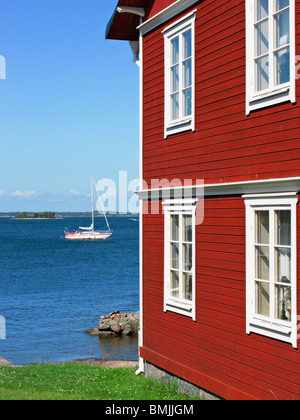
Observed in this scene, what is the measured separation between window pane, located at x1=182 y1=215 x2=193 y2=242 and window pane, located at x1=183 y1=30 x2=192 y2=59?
3.17 metres

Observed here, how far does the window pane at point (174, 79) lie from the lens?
10711 millimetres

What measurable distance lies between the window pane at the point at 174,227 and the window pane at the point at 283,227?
3156 mm

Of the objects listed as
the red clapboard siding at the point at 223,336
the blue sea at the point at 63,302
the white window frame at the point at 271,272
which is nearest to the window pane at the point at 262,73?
the white window frame at the point at 271,272

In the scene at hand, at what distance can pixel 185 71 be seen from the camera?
412 inches

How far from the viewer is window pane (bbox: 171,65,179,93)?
10.7 metres

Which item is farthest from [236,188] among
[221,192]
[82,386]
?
[82,386]

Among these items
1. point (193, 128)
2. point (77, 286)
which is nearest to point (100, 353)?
point (193, 128)

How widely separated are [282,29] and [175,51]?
3.44 metres

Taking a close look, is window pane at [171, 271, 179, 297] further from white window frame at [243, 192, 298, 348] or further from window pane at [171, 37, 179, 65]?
window pane at [171, 37, 179, 65]

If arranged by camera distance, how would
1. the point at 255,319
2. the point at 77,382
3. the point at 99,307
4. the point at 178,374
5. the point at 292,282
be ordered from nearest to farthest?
the point at 292,282
the point at 255,319
the point at 178,374
the point at 77,382
the point at 99,307

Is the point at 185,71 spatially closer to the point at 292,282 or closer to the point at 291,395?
the point at 292,282

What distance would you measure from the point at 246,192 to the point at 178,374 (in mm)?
4080

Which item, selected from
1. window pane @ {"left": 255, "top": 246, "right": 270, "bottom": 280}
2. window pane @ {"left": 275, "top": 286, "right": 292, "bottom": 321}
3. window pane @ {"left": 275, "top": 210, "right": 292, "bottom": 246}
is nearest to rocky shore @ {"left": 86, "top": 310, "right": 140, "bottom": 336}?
window pane @ {"left": 255, "top": 246, "right": 270, "bottom": 280}

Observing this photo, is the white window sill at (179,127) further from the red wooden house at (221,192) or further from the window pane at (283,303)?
the window pane at (283,303)
